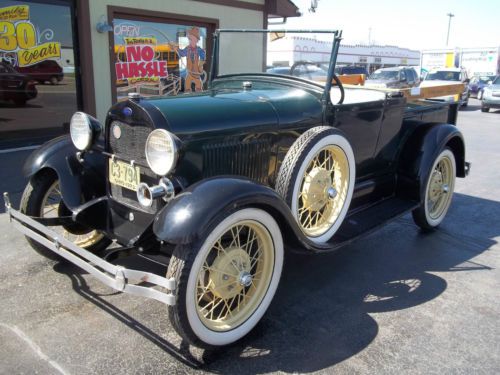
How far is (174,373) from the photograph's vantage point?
2207 mm

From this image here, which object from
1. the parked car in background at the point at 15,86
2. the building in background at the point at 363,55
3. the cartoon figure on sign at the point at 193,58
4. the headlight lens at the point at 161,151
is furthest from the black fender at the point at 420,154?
the building in background at the point at 363,55

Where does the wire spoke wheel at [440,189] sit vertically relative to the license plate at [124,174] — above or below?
below

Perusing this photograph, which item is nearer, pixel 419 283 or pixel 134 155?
pixel 134 155

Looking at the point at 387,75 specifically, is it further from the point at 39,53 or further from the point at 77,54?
the point at 39,53

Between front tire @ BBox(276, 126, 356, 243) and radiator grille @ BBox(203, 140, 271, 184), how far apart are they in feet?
0.79

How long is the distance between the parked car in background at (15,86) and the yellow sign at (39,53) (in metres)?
0.22

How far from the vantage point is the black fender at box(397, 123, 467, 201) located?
155 inches

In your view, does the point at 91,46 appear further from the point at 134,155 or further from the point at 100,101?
the point at 134,155

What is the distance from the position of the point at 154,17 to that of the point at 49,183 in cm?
638

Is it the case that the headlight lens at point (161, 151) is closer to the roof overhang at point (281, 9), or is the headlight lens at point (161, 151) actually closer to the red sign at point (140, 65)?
the red sign at point (140, 65)

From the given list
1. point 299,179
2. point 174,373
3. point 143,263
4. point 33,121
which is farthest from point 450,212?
point 33,121

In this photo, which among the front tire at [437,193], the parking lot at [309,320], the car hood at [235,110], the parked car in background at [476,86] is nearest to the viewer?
the parking lot at [309,320]

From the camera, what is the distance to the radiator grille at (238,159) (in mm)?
2721

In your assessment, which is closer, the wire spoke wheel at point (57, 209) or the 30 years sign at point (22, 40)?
the wire spoke wheel at point (57, 209)
